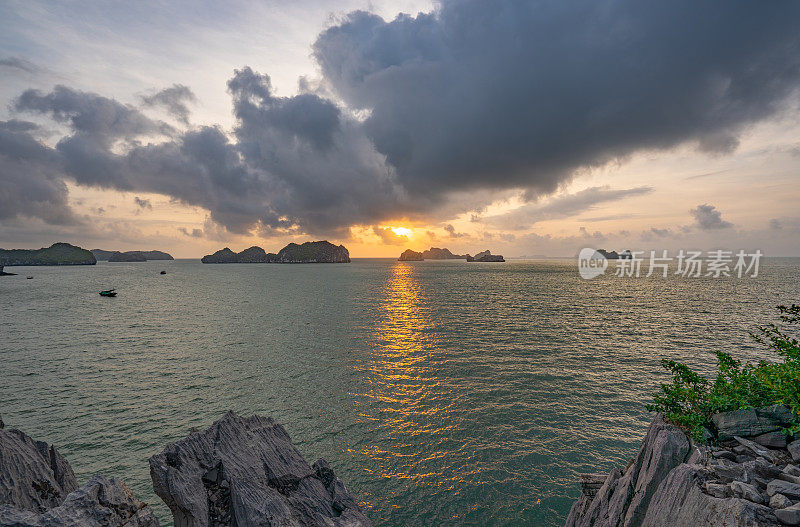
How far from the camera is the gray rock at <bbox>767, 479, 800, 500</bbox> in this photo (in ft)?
24.3

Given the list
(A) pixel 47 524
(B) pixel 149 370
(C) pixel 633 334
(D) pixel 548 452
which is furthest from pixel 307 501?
(C) pixel 633 334

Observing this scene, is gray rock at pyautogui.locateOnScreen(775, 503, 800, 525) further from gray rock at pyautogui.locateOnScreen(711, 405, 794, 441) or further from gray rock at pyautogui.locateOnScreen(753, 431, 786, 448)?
gray rock at pyautogui.locateOnScreen(711, 405, 794, 441)

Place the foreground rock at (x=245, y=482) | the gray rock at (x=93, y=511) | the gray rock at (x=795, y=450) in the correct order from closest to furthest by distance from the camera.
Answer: the gray rock at (x=93, y=511) < the gray rock at (x=795, y=450) < the foreground rock at (x=245, y=482)

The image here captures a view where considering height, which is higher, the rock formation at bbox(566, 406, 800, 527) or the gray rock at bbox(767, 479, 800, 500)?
the gray rock at bbox(767, 479, 800, 500)

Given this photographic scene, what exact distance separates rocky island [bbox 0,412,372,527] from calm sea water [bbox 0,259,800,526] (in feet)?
23.6

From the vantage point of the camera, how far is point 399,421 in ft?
89.1

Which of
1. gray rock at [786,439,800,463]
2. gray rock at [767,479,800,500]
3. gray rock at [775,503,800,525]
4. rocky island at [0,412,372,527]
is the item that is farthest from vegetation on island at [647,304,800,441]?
rocky island at [0,412,372,527]

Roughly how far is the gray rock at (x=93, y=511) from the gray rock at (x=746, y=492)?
689 inches

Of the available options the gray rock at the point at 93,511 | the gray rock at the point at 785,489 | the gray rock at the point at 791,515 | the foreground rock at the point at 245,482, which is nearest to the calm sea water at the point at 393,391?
the foreground rock at the point at 245,482

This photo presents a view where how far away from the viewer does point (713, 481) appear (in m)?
8.45

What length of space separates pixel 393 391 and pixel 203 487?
76.2ft

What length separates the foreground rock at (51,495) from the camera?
8.96 m

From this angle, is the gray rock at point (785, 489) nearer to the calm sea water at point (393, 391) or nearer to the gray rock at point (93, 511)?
the calm sea water at point (393, 391)

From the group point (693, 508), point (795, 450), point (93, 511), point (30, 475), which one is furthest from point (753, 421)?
point (30, 475)
